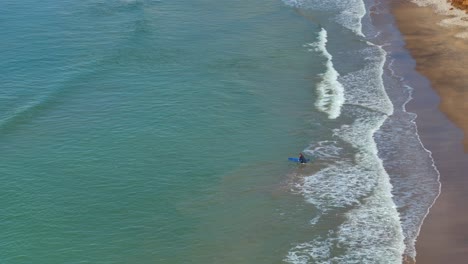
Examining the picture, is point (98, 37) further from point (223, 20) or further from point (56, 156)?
point (56, 156)

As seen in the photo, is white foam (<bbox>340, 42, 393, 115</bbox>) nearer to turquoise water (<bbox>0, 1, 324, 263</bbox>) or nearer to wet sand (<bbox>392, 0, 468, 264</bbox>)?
wet sand (<bbox>392, 0, 468, 264</bbox>)

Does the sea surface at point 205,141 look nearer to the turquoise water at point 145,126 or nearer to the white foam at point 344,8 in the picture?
the turquoise water at point 145,126

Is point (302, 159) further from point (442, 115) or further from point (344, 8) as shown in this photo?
point (344, 8)

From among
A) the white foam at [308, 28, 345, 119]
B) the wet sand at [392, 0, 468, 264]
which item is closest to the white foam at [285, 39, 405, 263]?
the white foam at [308, 28, 345, 119]

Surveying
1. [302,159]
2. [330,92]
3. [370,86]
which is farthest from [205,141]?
[370,86]

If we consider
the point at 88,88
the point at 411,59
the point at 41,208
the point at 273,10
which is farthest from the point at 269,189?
the point at 273,10
